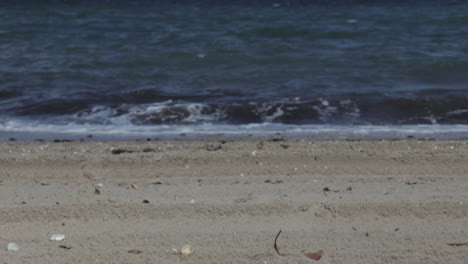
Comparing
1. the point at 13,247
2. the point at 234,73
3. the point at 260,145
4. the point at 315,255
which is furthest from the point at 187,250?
the point at 234,73

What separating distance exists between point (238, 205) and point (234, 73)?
21.7 ft

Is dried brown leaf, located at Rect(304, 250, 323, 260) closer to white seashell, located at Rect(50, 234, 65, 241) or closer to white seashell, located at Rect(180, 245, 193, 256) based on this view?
white seashell, located at Rect(180, 245, 193, 256)

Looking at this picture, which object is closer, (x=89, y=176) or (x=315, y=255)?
(x=315, y=255)

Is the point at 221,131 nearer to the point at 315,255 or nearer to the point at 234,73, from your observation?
the point at 234,73

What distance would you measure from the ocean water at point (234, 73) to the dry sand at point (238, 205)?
1812 millimetres

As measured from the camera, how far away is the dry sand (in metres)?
3.79

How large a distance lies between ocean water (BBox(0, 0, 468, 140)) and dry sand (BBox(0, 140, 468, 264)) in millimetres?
1812

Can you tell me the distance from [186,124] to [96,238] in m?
4.18

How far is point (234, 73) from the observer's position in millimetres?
10867

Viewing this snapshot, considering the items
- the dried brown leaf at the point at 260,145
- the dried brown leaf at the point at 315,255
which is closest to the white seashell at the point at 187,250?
the dried brown leaf at the point at 315,255

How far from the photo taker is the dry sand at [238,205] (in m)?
3.79

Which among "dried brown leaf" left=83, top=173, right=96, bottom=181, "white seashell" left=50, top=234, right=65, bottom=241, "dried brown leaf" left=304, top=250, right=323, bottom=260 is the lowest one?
"dried brown leaf" left=83, top=173, right=96, bottom=181

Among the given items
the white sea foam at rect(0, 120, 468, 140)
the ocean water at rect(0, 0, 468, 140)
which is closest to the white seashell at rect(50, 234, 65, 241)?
the white sea foam at rect(0, 120, 468, 140)

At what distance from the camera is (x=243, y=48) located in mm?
12867
